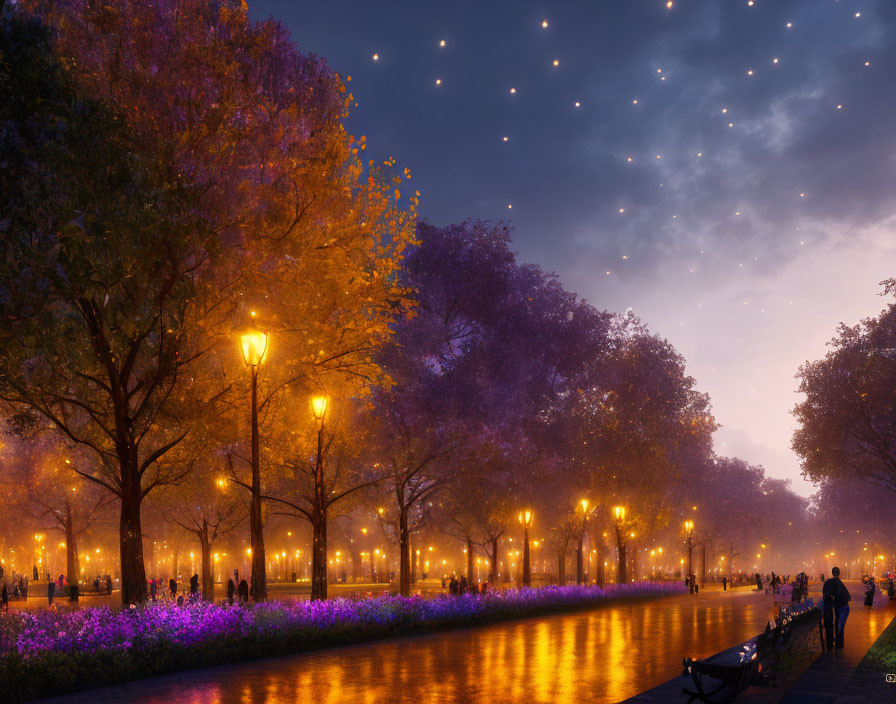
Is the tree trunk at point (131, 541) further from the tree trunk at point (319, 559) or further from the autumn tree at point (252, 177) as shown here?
the tree trunk at point (319, 559)

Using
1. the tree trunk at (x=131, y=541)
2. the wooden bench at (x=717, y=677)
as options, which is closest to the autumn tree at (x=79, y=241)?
the tree trunk at (x=131, y=541)

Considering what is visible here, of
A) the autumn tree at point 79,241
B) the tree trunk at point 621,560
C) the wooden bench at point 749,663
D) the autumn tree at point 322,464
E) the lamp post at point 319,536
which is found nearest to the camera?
the wooden bench at point 749,663

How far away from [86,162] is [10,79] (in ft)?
5.00

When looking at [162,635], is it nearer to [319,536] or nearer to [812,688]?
[812,688]

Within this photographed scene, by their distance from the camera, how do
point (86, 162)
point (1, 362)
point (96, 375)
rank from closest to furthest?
point (86, 162) → point (1, 362) → point (96, 375)

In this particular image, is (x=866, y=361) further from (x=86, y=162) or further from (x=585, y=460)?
(x=86, y=162)

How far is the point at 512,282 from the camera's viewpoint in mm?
30500

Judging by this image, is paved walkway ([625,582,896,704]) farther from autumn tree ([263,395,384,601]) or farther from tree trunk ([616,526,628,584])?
tree trunk ([616,526,628,584])

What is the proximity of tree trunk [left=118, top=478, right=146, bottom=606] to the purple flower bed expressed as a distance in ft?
4.28

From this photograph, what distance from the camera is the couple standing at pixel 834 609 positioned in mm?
16141

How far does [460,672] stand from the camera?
42.3ft

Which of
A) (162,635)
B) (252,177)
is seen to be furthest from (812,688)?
(252,177)

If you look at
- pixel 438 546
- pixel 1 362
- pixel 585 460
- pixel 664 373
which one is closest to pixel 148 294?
pixel 1 362

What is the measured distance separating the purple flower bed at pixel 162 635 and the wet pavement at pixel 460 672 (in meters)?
0.43
